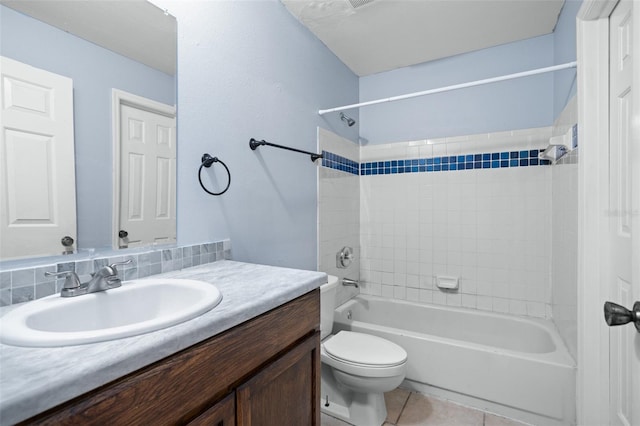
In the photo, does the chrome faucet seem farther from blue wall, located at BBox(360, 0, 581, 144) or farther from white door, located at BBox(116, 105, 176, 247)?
blue wall, located at BBox(360, 0, 581, 144)

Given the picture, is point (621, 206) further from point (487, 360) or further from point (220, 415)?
point (220, 415)

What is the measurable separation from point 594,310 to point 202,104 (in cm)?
189

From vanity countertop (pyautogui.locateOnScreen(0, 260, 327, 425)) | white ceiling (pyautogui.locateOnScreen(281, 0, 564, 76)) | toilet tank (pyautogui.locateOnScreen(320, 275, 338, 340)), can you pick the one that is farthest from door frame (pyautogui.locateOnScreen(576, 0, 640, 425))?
vanity countertop (pyautogui.locateOnScreen(0, 260, 327, 425))

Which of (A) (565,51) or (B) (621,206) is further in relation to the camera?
(A) (565,51)

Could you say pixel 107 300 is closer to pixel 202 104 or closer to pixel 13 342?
pixel 13 342

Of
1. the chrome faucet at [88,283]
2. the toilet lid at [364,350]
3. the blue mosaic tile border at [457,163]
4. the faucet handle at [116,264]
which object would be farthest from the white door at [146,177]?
the blue mosaic tile border at [457,163]

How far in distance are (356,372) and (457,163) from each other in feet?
5.63

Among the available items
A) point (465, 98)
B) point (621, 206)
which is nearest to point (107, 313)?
point (621, 206)

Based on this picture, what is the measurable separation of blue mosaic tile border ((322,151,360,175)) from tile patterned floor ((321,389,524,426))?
5.29 ft

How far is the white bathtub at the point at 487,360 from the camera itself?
1.59m

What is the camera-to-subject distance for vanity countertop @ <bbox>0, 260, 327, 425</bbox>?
16.0 inches

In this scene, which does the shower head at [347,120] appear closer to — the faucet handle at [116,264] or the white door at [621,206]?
the white door at [621,206]

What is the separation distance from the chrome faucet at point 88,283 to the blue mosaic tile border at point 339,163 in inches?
60.6

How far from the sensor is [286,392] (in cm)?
92
